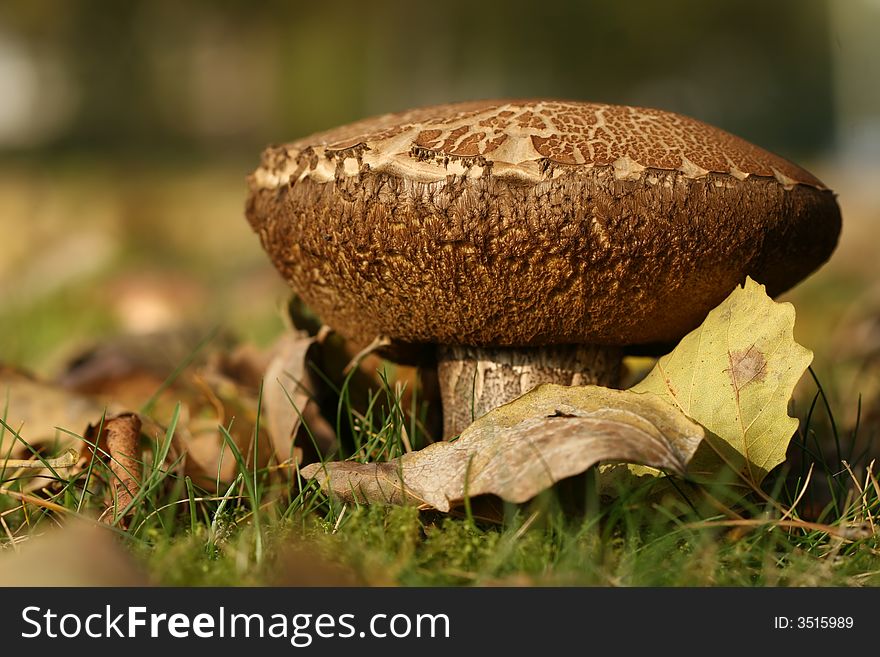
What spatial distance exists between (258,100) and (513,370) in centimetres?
1254

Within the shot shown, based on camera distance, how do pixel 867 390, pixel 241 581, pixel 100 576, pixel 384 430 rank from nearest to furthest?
pixel 100 576, pixel 241 581, pixel 384 430, pixel 867 390

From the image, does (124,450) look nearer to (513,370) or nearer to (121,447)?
(121,447)

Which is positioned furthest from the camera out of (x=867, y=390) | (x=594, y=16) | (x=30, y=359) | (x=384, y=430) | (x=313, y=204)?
(x=594, y=16)

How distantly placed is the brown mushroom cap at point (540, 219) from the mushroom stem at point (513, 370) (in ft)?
0.22

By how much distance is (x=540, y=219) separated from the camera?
4.16 feet

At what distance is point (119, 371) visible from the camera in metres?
2.39

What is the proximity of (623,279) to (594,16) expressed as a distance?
1536cm

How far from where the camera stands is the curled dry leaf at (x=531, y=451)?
1077 millimetres

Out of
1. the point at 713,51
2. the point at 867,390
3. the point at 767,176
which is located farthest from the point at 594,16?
the point at 767,176

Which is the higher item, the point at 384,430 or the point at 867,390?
the point at 384,430

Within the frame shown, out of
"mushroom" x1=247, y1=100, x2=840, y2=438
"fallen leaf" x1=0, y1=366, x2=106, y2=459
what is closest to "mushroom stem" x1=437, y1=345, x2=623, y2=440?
"mushroom" x1=247, y1=100, x2=840, y2=438

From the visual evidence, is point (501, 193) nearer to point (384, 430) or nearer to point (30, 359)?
point (384, 430)

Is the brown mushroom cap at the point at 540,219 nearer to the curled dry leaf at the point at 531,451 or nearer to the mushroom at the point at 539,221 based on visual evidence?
the mushroom at the point at 539,221
